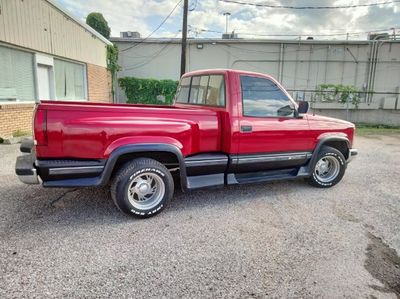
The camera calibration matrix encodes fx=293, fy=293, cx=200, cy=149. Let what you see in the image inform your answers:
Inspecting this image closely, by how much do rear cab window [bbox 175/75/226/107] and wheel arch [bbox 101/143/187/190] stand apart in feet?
3.55

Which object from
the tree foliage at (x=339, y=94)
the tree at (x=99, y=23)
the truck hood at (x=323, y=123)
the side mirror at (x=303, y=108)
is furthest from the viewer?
the tree at (x=99, y=23)

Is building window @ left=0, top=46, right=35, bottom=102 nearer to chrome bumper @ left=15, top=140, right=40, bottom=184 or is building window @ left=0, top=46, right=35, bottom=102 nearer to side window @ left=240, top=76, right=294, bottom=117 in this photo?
chrome bumper @ left=15, top=140, right=40, bottom=184

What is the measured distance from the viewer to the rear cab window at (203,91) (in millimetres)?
4390

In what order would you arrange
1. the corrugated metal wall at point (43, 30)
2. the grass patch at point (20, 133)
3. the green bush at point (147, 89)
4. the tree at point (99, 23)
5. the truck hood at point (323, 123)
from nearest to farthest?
the truck hood at point (323, 123) → the corrugated metal wall at point (43, 30) → the grass patch at point (20, 133) → the green bush at point (147, 89) → the tree at point (99, 23)

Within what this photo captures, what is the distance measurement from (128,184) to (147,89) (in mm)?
15403

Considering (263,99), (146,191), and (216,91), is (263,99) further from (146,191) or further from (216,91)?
(146,191)

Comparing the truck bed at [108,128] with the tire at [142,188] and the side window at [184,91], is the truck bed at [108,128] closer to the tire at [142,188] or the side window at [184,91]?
the tire at [142,188]

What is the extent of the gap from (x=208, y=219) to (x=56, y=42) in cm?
1041

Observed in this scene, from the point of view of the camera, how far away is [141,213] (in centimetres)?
372

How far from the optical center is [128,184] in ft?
11.8

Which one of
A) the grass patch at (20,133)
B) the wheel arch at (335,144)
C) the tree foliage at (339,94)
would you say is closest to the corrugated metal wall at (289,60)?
the tree foliage at (339,94)

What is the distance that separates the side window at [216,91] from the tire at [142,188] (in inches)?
52.5

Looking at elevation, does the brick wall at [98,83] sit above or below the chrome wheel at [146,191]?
above

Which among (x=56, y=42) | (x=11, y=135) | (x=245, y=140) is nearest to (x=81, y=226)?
(x=245, y=140)
